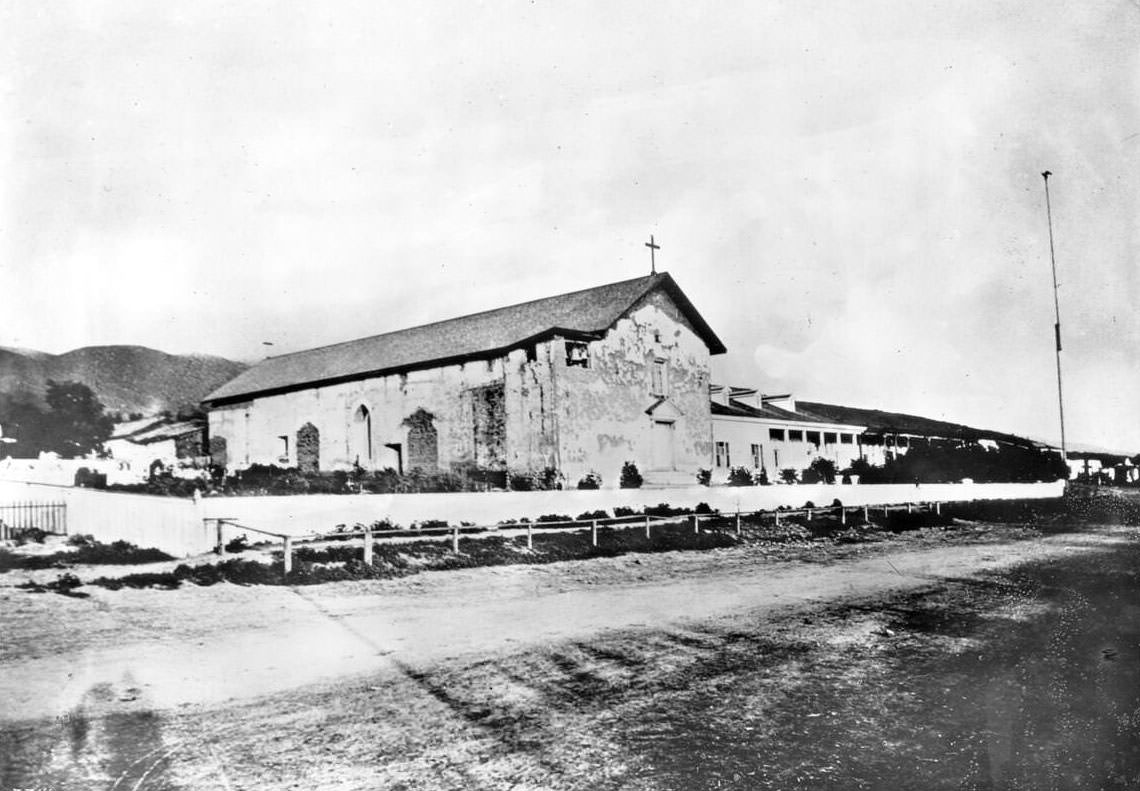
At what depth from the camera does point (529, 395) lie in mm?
22828

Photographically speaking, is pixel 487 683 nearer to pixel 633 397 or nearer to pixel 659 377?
pixel 633 397

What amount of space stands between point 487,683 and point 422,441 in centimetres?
1905

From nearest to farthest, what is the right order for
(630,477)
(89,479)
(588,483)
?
(89,479)
(588,483)
(630,477)

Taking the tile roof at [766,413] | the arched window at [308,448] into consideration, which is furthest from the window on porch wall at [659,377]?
the arched window at [308,448]

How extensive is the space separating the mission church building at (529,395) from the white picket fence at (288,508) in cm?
364

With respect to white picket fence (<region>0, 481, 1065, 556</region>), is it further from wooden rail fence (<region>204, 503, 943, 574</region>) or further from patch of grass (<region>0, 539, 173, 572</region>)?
patch of grass (<region>0, 539, 173, 572</region>)

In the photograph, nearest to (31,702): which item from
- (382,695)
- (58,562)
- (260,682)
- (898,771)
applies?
(260,682)

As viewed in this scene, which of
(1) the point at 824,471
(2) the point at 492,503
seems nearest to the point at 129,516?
(2) the point at 492,503

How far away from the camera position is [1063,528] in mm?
21938

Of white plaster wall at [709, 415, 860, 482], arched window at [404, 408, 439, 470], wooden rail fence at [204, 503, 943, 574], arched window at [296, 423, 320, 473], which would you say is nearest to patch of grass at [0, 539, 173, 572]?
wooden rail fence at [204, 503, 943, 574]

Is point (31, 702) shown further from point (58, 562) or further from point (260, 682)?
point (58, 562)

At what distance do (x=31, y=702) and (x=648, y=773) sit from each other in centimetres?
460

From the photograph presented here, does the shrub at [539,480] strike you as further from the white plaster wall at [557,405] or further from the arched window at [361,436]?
the arched window at [361,436]

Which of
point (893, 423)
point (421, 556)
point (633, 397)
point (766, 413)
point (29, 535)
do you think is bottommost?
point (421, 556)
